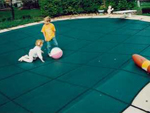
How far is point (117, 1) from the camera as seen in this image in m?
17.9

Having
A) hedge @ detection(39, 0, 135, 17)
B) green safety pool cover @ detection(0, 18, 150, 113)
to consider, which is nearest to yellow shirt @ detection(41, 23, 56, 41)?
green safety pool cover @ detection(0, 18, 150, 113)

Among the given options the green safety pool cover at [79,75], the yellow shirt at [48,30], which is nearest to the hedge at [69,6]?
the green safety pool cover at [79,75]

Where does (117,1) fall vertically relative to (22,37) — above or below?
above

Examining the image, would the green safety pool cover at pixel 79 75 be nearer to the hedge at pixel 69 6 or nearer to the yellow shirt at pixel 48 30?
the yellow shirt at pixel 48 30

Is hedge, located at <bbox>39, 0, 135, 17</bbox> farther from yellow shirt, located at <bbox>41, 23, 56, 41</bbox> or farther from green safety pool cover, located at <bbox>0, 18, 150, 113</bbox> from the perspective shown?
yellow shirt, located at <bbox>41, 23, 56, 41</bbox>

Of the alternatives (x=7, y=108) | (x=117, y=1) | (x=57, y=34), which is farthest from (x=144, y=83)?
(x=117, y=1)

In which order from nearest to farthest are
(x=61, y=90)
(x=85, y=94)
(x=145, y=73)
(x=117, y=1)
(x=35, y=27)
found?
(x=85, y=94), (x=61, y=90), (x=145, y=73), (x=35, y=27), (x=117, y=1)

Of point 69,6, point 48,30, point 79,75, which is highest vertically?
point 69,6

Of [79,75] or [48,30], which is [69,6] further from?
[79,75]

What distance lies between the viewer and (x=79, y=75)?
7000 millimetres

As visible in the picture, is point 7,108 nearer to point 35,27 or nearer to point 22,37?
point 22,37

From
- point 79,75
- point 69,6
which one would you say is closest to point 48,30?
point 79,75

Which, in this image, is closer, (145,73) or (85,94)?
(85,94)

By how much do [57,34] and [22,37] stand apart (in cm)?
220
